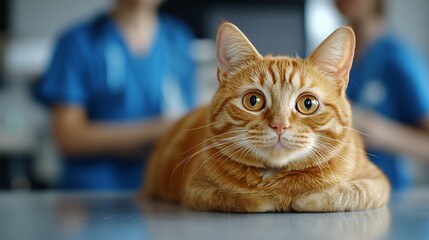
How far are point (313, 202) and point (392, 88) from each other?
1.11 m

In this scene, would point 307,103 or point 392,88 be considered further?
point 392,88

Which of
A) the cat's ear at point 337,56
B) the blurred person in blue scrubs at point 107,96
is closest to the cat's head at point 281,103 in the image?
the cat's ear at point 337,56

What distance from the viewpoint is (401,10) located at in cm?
409

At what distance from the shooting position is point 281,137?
794 mm

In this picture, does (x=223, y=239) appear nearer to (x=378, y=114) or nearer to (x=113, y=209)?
(x=113, y=209)

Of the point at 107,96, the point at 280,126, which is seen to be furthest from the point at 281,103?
the point at 107,96

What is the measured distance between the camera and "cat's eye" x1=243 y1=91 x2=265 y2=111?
32.9 inches

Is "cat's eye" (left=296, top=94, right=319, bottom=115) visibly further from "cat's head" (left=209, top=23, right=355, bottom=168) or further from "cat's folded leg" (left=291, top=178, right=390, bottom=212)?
"cat's folded leg" (left=291, top=178, right=390, bottom=212)

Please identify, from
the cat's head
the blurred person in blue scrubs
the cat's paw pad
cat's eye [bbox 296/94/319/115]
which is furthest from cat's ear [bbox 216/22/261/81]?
the blurred person in blue scrubs

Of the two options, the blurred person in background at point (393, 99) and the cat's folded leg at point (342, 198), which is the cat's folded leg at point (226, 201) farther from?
the blurred person in background at point (393, 99)

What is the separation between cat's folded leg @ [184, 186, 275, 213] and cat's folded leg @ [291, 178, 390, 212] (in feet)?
0.16

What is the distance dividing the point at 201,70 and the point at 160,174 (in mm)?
2735

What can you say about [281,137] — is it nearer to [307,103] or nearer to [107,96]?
[307,103]

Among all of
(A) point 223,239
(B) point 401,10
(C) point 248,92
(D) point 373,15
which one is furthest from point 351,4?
(B) point 401,10
